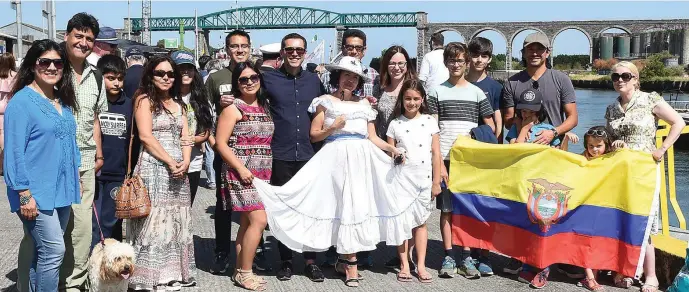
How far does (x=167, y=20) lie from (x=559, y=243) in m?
143

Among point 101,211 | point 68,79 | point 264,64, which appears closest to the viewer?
point 68,79

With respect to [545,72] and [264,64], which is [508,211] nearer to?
[545,72]

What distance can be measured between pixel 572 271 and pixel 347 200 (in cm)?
181

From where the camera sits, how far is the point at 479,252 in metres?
6.04

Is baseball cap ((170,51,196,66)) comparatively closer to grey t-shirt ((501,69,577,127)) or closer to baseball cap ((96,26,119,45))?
baseball cap ((96,26,119,45))

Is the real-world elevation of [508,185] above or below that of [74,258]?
above

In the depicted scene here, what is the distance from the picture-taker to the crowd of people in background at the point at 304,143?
511 centimetres

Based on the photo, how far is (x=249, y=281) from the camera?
214 inches

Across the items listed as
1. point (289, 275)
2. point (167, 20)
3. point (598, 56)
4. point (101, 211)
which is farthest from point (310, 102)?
point (167, 20)

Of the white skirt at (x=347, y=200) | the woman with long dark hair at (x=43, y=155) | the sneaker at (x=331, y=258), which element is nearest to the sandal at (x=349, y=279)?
the white skirt at (x=347, y=200)

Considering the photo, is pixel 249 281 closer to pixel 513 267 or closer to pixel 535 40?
pixel 513 267

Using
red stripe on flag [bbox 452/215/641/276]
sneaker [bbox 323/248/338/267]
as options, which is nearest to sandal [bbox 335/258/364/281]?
sneaker [bbox 323/248/338/267]

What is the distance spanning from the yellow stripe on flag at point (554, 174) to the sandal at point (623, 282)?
1.72 ft

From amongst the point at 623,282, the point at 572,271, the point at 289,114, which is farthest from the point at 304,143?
the point at 623,282
